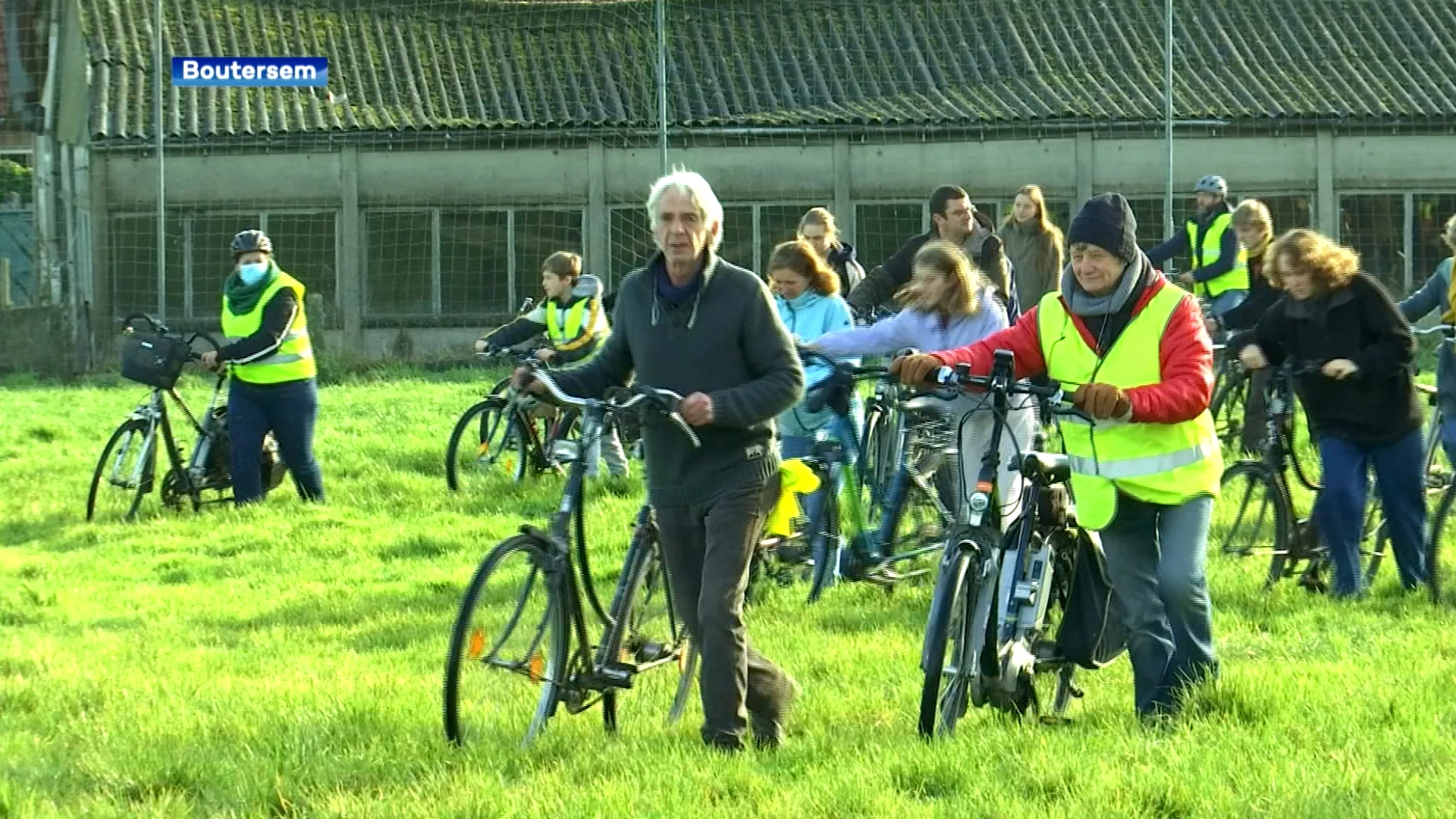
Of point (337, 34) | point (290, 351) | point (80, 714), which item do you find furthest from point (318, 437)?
point (337, 34)

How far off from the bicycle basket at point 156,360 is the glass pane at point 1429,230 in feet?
69.5

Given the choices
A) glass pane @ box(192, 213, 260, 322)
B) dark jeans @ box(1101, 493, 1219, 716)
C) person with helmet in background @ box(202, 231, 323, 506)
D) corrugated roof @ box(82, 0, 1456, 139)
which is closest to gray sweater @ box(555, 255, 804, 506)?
dark jeans @ box(1101, 493, 1219, 716)

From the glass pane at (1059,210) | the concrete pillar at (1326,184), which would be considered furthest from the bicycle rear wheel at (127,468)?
the concrete pillar at (1326,184)

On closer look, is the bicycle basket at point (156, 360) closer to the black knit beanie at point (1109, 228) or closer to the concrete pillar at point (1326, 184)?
the black knit beanie at point (1109, 228)

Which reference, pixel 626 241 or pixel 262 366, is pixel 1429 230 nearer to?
pixel 626 241

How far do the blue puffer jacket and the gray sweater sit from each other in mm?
4035

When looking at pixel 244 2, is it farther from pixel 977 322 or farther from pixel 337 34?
pixel 977 322

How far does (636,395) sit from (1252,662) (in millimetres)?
2853

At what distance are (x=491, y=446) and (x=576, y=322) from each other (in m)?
1.14

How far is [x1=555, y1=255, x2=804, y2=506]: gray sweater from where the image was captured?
7.20 meters

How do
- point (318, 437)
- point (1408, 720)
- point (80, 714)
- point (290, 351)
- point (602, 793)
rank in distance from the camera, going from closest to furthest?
1. point (602, 793)
2. point (1408, 720)
3. point (80, 714)
4. point (290, 351)
5. point (318, 437)

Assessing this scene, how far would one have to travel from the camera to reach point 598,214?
31.7 metres

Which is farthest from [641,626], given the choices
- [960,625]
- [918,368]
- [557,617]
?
[918,368]

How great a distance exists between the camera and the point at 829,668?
892cm
